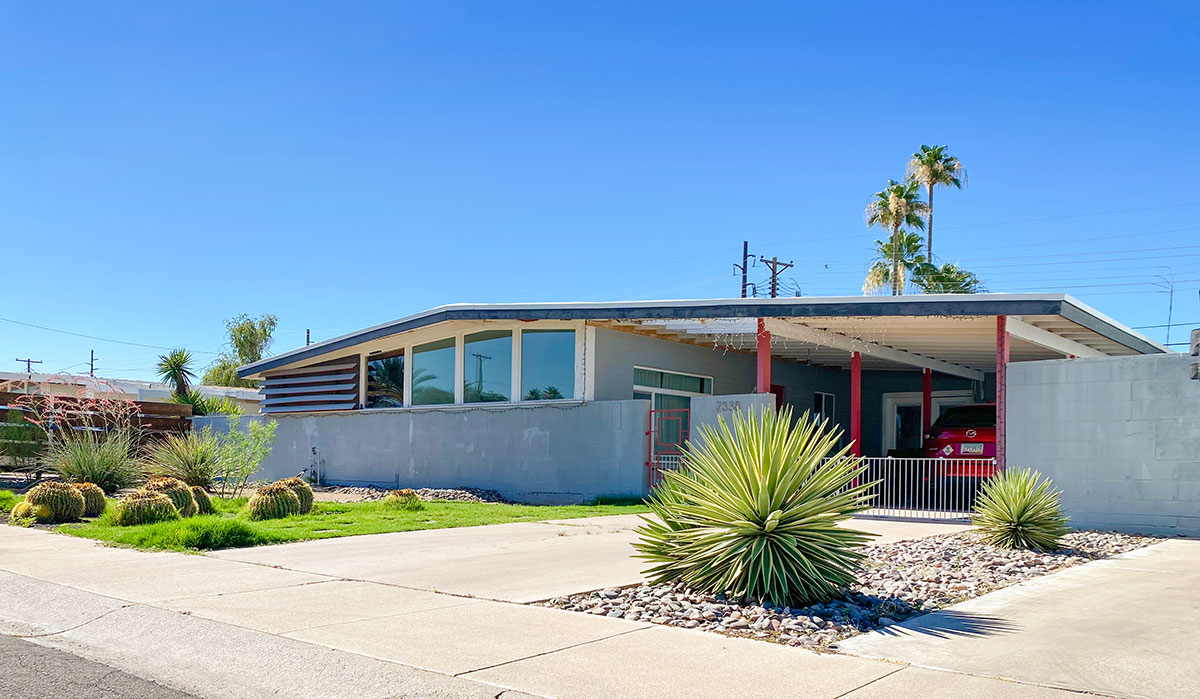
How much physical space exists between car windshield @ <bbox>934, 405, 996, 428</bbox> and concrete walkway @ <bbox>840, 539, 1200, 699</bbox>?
8987mm

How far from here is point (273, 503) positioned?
1438 cm

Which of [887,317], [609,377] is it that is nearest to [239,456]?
[609,377]

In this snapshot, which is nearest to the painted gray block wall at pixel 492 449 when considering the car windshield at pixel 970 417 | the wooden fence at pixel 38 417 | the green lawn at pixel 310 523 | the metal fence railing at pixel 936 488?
the green lawn at pixel 310 523

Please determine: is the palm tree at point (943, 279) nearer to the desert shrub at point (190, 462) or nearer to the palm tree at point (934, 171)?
the palm tree at point (934, 171)

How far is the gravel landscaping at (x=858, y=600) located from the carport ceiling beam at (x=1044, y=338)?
5322mm

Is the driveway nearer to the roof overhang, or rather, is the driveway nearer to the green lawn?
the green lawn

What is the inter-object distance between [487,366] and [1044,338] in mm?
11225

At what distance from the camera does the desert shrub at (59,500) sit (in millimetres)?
13492

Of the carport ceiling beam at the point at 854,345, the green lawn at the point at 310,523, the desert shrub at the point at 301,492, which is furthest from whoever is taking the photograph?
the carport ceiling beam at the point at 854,345

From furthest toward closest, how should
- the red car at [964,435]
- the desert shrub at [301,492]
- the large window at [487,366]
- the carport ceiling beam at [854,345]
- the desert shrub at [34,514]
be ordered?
the large window at [487,366] → the carport ceiling beam at [854,345] → the red car at [964,435] → the desert shrub at [301,492] → the desert shrub at [34,514]

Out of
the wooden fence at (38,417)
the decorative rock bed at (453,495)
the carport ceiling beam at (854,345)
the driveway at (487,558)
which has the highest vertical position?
the carport ceiling beam at (854,345)

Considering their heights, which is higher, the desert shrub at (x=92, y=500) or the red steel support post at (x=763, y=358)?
the red steel support post at (x=763, y=358)

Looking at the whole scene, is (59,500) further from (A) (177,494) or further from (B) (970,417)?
(B) (970,417)

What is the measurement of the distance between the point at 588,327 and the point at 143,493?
9141 millimetres
